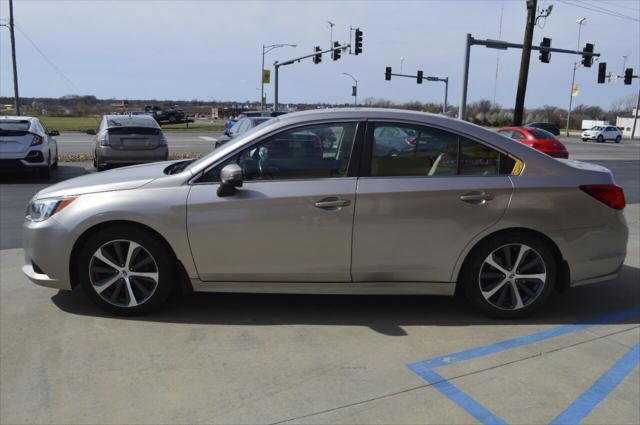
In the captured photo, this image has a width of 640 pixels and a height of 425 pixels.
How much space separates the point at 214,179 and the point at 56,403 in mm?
1840

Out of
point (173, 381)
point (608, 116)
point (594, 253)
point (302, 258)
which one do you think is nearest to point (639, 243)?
point (594, 253)

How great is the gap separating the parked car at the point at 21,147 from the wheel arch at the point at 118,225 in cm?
897

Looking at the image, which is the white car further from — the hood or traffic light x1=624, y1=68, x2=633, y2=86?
the hood

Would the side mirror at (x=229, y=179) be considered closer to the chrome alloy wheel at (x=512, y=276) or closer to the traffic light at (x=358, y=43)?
the chrome alloy wheel at (x=512, y=276)

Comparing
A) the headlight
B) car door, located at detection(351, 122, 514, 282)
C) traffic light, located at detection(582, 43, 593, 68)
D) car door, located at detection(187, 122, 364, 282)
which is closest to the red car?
traffic light, located at detection(582, 43, 593, 68)

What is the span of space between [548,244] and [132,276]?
10.7 ft

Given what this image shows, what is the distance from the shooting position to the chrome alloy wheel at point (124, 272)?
4.21 m

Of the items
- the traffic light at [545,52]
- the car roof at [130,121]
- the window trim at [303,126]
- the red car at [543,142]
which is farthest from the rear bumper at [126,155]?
the traffic light at [545,52]

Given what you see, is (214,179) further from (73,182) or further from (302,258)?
(73,182)

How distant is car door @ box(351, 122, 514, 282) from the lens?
13.6 ft

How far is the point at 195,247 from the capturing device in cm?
416

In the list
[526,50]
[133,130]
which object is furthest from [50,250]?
[526,50]

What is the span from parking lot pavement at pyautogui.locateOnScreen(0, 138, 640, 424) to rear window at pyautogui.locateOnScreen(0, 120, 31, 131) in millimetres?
8301

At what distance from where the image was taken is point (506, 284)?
14.3ft
